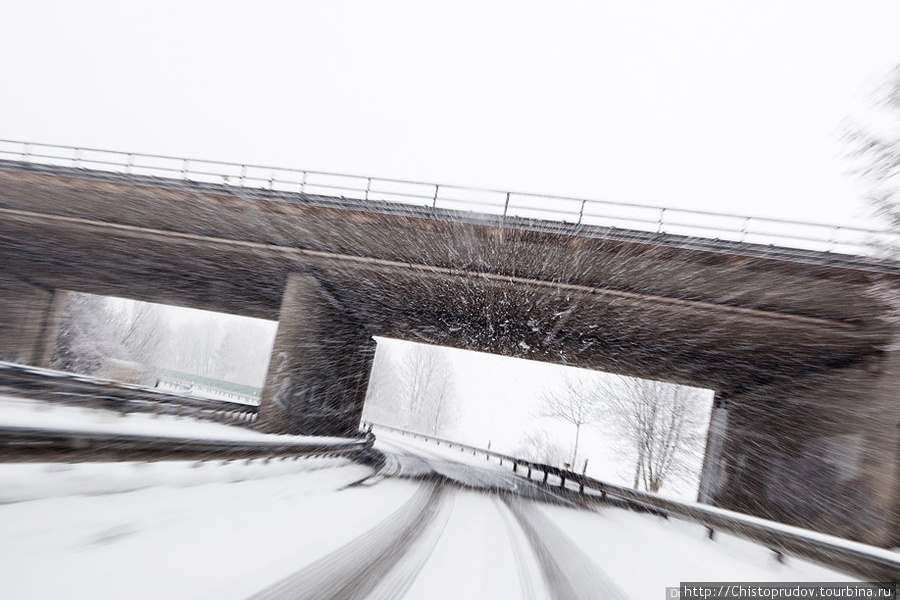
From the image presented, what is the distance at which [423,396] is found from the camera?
204 ft

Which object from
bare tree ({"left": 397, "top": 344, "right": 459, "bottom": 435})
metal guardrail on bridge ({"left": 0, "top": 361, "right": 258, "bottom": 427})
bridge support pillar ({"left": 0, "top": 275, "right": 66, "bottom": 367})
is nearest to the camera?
metal guardrail on bridge ({"left": 0, "top": 361, "right": 258, "bottom": 427})

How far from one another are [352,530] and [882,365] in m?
13.9

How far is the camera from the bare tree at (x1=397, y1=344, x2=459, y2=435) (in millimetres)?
61438

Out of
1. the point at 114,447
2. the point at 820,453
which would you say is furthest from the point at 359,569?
the point at 820,453

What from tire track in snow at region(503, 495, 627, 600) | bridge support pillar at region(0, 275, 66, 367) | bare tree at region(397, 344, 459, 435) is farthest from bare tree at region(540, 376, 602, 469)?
bridge support pillar at region(0, 275, 66, 367)

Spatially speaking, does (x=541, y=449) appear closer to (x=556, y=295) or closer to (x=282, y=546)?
(x=556, y=295)

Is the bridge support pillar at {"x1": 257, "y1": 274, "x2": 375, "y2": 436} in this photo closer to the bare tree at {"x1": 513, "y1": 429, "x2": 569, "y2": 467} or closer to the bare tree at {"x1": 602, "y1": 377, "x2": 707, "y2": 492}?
the bare tree at {"x1": 602, "y1": 377, "x2": 707, "y2": 492}

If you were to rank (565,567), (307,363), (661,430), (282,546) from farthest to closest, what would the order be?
(661,430) < (307,363) < (565,567) < (282,546)

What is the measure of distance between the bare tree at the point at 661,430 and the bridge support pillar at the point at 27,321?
3432 centimetres

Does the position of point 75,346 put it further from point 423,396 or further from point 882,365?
point 882,365

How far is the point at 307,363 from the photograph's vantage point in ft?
52.8

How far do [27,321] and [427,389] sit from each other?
4429cm

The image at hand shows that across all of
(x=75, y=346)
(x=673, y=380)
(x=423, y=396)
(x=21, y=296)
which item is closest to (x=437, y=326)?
(x=673, y=380)

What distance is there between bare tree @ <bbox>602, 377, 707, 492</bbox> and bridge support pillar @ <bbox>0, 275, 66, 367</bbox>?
34.3 metres
